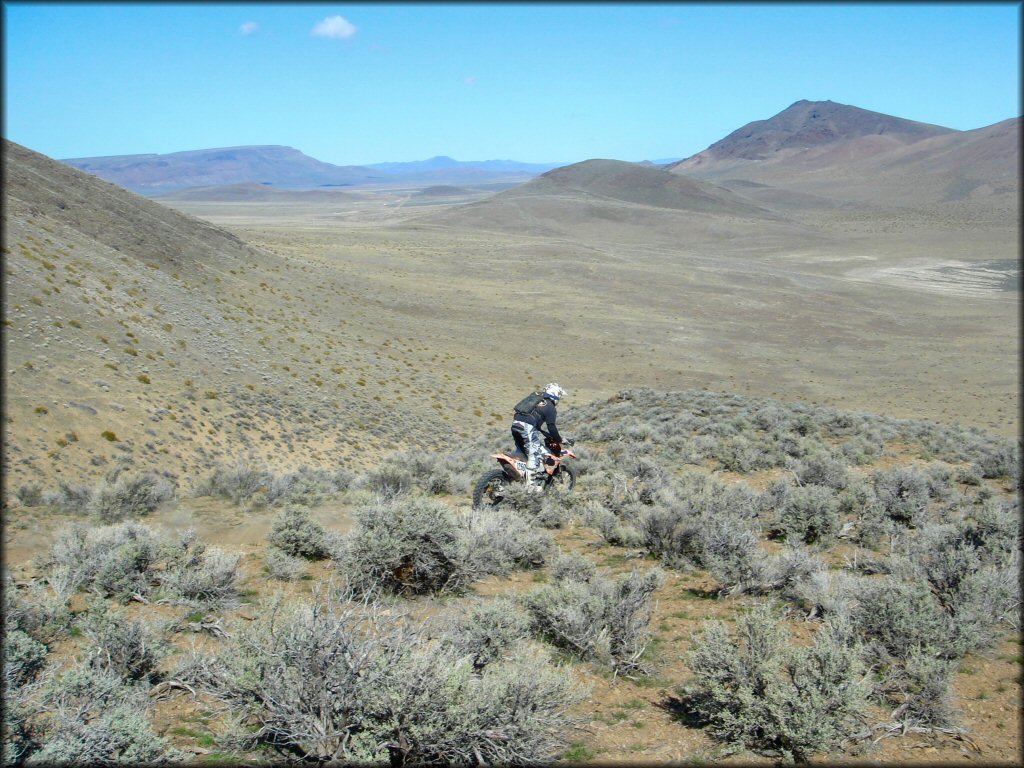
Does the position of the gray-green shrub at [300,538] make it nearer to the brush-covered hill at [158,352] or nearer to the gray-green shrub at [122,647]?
the gray-green shrub at [122,647]

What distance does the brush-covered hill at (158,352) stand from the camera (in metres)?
13.3

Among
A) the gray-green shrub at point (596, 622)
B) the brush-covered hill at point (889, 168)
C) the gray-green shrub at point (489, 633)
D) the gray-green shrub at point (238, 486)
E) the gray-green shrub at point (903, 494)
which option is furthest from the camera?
the brush-covered hill at point (889, 168)

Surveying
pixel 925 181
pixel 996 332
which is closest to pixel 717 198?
pixel 925 181

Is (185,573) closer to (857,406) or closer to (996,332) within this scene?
(857,406)

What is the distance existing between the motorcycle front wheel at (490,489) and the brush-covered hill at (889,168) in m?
78.3

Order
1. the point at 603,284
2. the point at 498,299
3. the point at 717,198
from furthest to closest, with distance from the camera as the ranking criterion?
the point at 717,198
the point at 603,284
the point at 498,299

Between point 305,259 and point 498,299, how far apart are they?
46.5ft

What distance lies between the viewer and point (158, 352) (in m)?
18.9

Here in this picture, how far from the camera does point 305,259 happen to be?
48031 millimetres

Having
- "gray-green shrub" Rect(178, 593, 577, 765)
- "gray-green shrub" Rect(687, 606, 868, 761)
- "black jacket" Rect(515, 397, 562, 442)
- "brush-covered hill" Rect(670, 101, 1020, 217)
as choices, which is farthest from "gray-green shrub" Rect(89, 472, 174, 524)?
"brush-covered hill" Rect(670, 101, 1020, 217)

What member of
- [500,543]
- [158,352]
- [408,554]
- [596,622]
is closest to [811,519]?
[500,543]

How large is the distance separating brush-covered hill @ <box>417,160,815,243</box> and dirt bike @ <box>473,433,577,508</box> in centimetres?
8429

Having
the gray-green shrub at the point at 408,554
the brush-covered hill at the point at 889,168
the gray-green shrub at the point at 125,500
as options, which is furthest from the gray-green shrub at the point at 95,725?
the brush-covered hill at the point at 889,168

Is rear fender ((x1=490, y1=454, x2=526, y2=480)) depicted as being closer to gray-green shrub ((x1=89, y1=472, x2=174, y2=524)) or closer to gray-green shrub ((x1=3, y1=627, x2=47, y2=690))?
gray-green shrub ((x1=89, y1=472, x2=174, y2=524))
